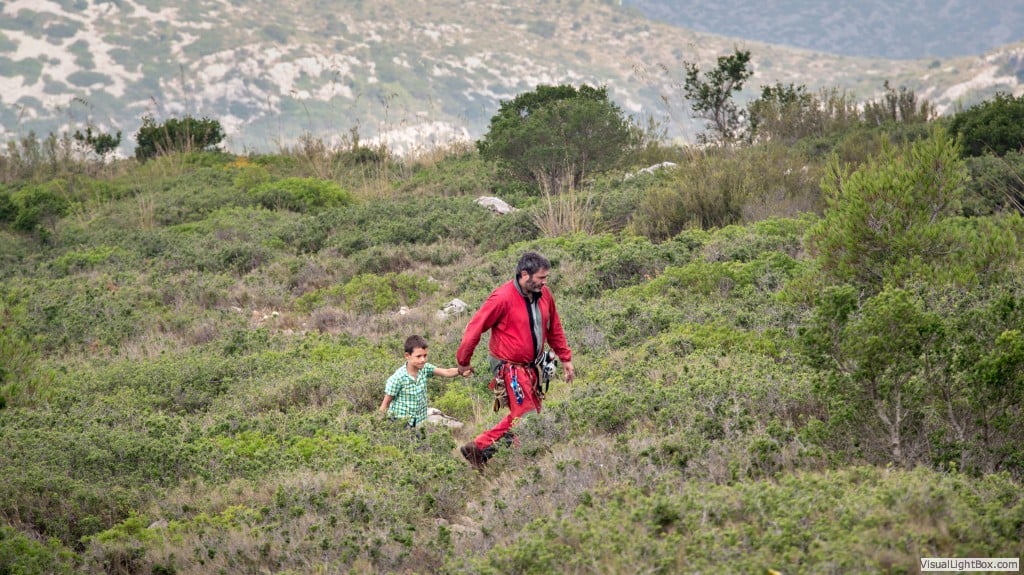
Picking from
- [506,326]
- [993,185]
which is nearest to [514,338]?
[506,326]

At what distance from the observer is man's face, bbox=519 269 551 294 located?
6031 mm

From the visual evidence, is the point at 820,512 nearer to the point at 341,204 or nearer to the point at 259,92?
the point at 341,204

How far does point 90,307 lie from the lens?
11969 mm

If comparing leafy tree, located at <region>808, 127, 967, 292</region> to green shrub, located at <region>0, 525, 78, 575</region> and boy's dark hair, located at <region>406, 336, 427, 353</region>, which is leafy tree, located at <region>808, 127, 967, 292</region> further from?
green shrub, located at <region>0, 525, 78, 575</region>

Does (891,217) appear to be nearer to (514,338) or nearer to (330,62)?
(514,338)

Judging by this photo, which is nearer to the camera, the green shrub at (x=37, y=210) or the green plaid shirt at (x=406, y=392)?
the green plaid shirt at (x=406, y=392)

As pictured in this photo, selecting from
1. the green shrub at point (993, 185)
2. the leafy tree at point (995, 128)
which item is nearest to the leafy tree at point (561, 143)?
the leafy tree at point (995, 128)

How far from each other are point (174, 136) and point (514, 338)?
2305cm

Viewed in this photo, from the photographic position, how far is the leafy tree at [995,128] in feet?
51.6

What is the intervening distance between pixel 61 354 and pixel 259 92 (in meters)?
104

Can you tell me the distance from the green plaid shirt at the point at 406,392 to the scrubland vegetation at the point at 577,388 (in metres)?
0.19

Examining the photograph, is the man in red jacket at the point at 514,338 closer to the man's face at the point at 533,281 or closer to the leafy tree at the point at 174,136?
the man's face at the point at 533,281

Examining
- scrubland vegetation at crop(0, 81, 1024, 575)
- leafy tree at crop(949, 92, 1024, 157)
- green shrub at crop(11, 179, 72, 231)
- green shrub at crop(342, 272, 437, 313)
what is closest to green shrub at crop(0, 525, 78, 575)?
scrubland vegetation at crop(0, 81, 1024, 575)

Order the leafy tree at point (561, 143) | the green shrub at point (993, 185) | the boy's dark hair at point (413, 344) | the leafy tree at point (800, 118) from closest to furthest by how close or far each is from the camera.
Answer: the boy's dark hair at point (413, 344), the green shrub at point (993, 185), the leafy tree at point (561, 143), the leafy tree at point (800, 118)
